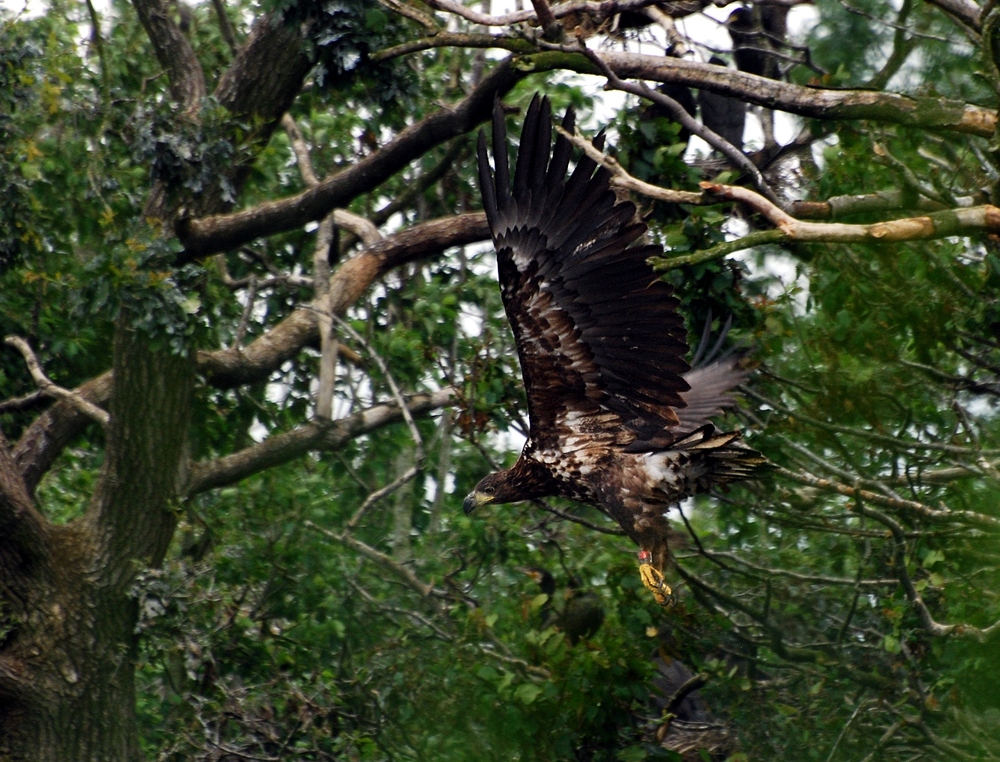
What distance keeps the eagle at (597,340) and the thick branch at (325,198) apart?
177cm

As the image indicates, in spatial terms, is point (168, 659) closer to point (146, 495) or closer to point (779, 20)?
point (146, 495)

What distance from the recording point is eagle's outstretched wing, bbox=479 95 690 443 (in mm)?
4465

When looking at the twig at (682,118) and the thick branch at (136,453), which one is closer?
the twig at (682,118)

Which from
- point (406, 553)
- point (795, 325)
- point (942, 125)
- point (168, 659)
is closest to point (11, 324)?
point (168, 659)

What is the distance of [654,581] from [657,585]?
0.16ft

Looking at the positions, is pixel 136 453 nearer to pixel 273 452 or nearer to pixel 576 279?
pixel 273 452

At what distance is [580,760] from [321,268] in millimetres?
3370

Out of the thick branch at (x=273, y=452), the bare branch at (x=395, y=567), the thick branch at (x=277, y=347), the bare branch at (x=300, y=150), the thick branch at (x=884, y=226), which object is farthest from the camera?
the bare branch at (x=300, y=150)

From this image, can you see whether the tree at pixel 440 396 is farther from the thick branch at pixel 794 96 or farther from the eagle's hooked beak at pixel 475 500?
the eagle's hooked beak at pixel 475 500

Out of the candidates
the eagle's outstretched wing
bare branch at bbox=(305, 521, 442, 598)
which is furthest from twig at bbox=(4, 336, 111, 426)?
the eagle's outstretched wing

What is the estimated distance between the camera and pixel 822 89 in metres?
4.24

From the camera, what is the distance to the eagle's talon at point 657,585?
473cm

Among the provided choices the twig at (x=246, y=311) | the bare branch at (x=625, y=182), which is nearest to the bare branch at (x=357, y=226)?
the twig at (x=246, y=311)

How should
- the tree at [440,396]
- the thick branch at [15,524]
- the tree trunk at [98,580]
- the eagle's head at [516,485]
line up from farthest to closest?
1. the tree trunk at [98,580]
2. the thick branch at [15,524]
3. the eagle's head at [516,485]
4. the tree at [440,396]
